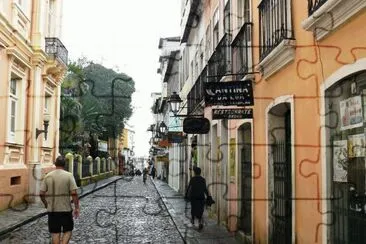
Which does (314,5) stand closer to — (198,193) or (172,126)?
(198,193)

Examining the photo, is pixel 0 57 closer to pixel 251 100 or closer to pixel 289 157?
pixel 251 100

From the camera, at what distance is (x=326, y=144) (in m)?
5.70

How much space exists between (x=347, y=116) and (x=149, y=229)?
785 centimetres

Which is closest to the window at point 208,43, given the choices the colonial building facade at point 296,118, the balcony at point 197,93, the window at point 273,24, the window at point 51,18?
the balcony at point 197,93

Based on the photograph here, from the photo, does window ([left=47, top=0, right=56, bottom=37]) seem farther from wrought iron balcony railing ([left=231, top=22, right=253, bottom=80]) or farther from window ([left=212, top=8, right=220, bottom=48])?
wrought iron balcony railing ([left=231, top=22, right=253, bottom=80])

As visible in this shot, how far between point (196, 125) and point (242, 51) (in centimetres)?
469

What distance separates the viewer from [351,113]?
5.29m

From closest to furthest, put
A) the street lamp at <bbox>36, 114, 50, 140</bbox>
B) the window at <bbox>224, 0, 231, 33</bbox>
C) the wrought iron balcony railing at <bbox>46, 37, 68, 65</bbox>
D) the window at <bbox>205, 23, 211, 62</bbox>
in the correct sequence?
1. the window at <bbox>224, 0, 231, 33</bbox>
2. the window at <bbox>205, 23, 211, 62</bbox>
3. the street lamp at <bbox>36, 114, 50, 140</bbox>
4. the wrought iron balcony railing at <bbox>46, 37, 68, 65</bbox>

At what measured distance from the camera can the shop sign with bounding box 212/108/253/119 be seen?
8828mm

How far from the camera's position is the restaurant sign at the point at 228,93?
7926 mm

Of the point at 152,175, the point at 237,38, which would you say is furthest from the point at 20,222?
the point at 152,175

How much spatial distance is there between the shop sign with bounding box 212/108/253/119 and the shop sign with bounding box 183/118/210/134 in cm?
502

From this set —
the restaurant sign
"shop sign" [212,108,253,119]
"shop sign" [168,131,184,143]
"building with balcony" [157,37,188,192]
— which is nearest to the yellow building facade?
"shop sign" [212,108,253,119]

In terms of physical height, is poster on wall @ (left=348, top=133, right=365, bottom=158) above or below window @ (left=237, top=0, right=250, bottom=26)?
below
